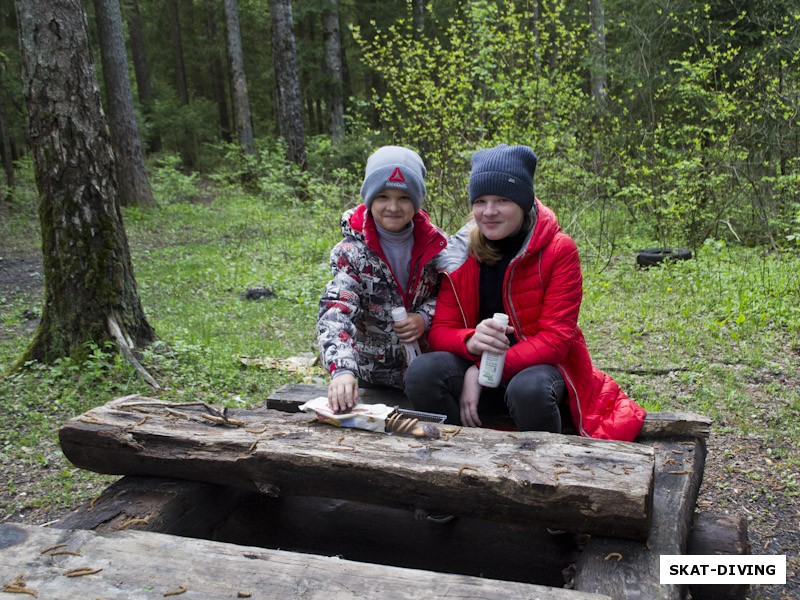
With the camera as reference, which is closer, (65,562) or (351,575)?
(351,575)

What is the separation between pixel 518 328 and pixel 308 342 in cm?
374

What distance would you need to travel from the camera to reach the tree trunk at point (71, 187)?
498 cm

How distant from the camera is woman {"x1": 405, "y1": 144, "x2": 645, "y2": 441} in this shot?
10.0ft

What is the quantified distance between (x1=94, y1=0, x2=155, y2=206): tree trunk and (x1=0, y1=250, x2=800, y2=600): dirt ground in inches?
414

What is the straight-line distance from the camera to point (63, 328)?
5242mm

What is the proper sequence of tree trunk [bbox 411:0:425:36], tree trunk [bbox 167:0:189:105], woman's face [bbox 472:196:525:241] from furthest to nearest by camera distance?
1. tree trunk [bbox 167:0:189:105]
2. tree trunk [bbox 411:0:425:36]
3. woman's face [bbox 472:196:525:241]

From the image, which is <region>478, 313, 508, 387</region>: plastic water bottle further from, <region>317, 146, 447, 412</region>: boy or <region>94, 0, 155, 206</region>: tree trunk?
<region>94, 0, 155, 206</region>: tree trunk

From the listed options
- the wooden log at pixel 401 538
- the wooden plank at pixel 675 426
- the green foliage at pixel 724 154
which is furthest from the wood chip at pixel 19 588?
the green foliage at pixel 724 154

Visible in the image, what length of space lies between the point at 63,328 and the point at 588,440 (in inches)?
166

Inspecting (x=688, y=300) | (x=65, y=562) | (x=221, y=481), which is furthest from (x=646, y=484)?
(x=688, y=300)

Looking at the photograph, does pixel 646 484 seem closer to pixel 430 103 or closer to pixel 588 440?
pixel 588 440

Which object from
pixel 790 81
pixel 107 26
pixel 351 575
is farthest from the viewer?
pixel 107 26

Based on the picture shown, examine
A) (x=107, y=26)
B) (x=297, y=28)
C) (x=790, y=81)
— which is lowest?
(x=790, y=81)

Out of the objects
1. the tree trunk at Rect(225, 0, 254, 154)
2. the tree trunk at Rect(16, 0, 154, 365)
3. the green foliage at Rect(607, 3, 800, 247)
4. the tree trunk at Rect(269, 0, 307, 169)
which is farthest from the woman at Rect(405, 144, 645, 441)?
the tree trunk at Rect(225, 0, 254, 154)
